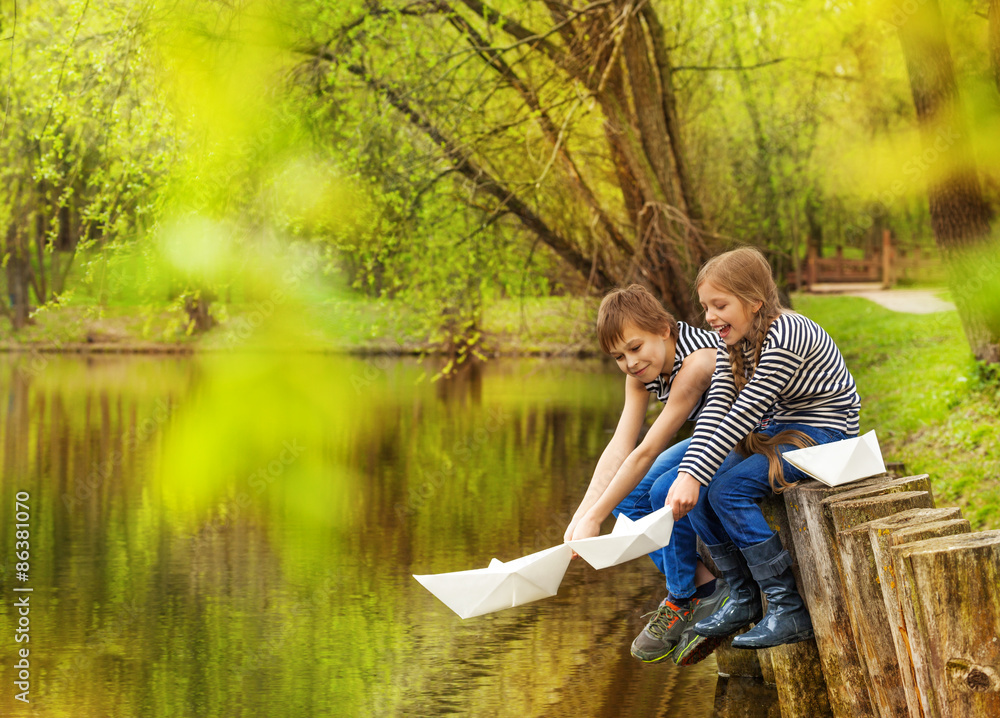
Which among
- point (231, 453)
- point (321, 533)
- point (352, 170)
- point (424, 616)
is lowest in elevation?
point (424, 616)

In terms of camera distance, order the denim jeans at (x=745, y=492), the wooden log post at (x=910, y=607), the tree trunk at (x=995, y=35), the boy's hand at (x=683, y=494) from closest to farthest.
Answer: the wooden log post at (x=910, y=607) < the boy's hand at (x=683, y=494) < the denim jeans at (x=745, y=492) < the tree trunk at (x=995, y=35)

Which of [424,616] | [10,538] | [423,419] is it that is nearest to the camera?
[424,616]

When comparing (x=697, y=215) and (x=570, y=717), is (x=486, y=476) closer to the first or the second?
(x=697, y=215)

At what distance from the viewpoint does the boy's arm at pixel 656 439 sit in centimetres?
404

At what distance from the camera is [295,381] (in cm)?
2303

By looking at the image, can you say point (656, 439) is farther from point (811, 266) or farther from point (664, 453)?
point (811, 266)

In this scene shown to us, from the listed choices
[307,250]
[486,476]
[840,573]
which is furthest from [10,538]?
[840,573]

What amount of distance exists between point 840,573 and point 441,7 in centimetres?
990

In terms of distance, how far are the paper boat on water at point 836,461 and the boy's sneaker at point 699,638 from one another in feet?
2.30

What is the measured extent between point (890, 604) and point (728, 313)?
121 cm

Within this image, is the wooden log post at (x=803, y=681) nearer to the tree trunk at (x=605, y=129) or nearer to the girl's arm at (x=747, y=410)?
the girl's arm at (x=747, y=410)

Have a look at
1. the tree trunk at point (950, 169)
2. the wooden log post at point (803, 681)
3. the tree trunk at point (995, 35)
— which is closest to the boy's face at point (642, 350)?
the wooden log post at point (803, 681)

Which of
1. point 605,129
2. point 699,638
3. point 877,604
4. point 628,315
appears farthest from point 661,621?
point 605,129

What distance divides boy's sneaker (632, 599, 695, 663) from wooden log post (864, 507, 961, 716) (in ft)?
2.74
